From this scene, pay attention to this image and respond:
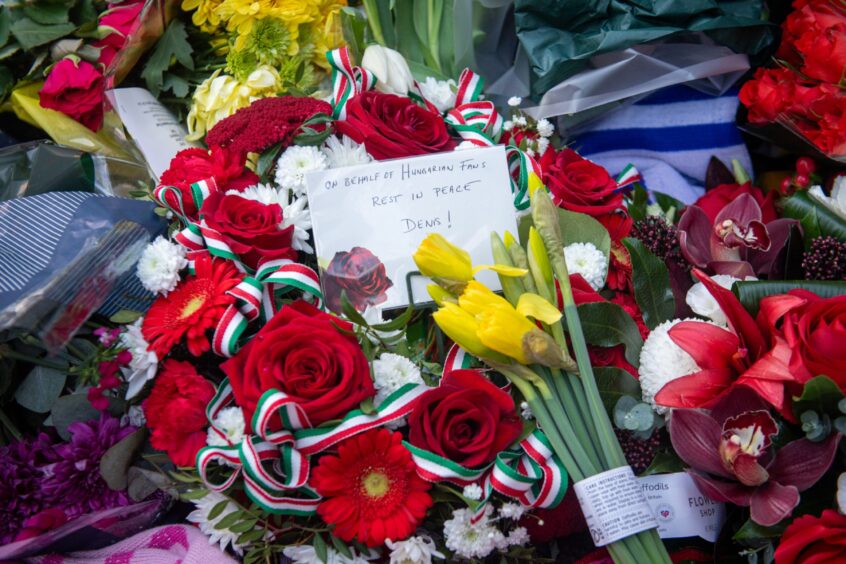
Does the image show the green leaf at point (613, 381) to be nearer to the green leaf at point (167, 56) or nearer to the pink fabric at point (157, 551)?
the pink fabric at point (157, 551)

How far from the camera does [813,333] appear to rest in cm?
69

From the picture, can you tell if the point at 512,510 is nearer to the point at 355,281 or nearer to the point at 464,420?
the point at 464,420

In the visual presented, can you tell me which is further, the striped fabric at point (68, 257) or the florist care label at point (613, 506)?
the striped fabric at point (68, 257)

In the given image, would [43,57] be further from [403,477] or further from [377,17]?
[403,477]

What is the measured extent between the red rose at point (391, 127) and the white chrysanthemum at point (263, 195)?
143 millimetres

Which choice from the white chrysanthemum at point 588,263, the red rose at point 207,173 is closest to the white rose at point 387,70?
the red rose at point 207,173

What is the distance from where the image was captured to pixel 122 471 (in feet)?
2.74

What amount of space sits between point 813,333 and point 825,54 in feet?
2.05

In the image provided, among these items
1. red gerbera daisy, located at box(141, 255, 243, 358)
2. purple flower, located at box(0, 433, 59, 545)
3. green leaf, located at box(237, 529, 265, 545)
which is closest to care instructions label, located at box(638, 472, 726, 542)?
green leaf, located at box(237, 529, 265, 545)

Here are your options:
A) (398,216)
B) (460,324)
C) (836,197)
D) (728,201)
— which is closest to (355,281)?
(398,216)

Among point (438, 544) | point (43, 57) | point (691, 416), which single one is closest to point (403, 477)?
point (438, 544)

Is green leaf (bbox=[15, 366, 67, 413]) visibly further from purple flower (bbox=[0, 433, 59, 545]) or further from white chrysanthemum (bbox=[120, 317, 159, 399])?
white chrysanthemum (bbox=[120, 317, 159, 399])

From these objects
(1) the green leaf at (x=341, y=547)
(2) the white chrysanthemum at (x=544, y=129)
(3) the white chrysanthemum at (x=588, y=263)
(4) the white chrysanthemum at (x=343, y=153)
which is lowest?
(1) the green leaf at (x=341, y=547)

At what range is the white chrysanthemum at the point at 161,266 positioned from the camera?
33.0 inches
